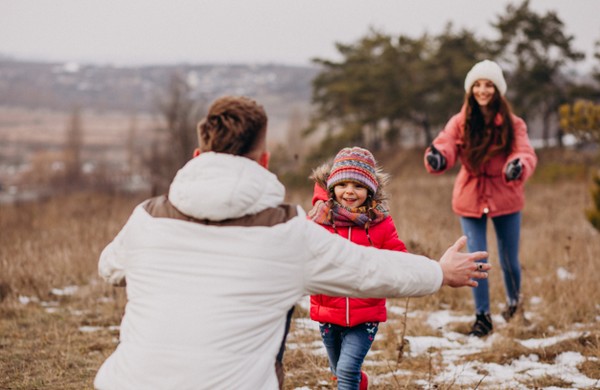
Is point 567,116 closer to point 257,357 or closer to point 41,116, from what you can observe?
point 257,357

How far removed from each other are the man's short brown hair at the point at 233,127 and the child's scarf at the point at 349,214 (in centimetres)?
119

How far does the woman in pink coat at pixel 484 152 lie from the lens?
4996 mm

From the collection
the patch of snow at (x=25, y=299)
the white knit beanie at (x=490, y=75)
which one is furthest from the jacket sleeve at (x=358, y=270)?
the patch of snow at (x=25, y=299)

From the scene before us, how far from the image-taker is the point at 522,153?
4910mm

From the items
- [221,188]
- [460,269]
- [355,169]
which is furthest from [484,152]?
[221,188]

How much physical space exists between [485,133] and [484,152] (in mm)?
151

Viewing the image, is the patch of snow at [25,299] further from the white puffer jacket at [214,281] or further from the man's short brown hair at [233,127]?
the man's short brown hair at [233,127]

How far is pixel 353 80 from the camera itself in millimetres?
42500

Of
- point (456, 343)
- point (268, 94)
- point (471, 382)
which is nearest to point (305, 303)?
point (456, 343)

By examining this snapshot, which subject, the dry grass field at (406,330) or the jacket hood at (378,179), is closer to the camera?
the jacket hood at (378,179)

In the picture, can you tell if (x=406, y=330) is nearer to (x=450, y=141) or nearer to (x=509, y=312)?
(x=509, y=312)

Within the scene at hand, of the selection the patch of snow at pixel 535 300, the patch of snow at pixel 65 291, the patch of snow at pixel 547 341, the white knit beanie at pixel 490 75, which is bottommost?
the patch of snow at pixel 65 291

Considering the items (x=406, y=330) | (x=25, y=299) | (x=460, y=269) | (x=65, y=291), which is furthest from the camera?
(x=65, y=291)

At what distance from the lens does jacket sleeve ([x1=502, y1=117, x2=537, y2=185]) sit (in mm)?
4785
